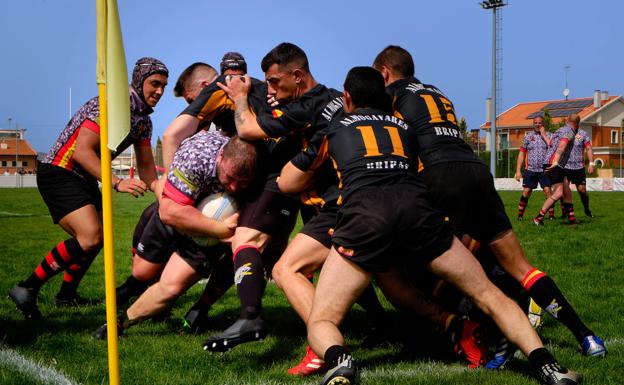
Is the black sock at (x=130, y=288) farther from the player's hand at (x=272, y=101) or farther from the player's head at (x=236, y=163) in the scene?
the player's hand at (x=272, y=101)

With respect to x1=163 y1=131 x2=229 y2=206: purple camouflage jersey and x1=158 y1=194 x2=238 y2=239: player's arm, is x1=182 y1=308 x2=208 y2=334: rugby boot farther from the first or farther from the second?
x1=163 y1=131 x2=229 y2=206: purple camouflage jersey

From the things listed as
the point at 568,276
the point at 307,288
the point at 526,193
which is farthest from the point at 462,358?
the point at 526,193

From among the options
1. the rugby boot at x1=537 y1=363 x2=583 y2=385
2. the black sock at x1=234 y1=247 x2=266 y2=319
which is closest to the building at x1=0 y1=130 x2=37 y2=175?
the black sock at x1=234 y1=247 x2=266 y2=319

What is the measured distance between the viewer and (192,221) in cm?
477

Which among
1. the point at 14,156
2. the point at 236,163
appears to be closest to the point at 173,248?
the point at 236,163

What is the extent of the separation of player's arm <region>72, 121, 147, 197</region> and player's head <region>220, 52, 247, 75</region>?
1235mm

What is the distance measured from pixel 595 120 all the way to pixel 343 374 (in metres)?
81.5

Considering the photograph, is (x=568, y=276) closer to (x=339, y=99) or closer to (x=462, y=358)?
(x=462, y=358)

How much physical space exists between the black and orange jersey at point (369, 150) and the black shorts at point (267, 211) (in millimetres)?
774

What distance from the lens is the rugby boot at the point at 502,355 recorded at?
4.24 meters

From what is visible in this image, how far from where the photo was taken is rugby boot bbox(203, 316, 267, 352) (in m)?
4.12

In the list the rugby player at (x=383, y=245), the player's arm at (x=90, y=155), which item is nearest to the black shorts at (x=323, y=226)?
the rugby player at (x=383, y=245)

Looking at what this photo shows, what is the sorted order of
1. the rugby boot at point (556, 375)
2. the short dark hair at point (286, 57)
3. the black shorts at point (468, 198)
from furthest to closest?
the short dark hair at point (286, 57)
the black shorts at point (468, 198)
the rugby boot at point (556, 375)

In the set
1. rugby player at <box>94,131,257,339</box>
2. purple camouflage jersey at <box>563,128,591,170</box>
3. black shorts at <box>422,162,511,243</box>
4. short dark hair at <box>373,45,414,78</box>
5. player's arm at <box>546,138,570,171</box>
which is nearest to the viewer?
black shorts at <box>422,162,511,243</box>
